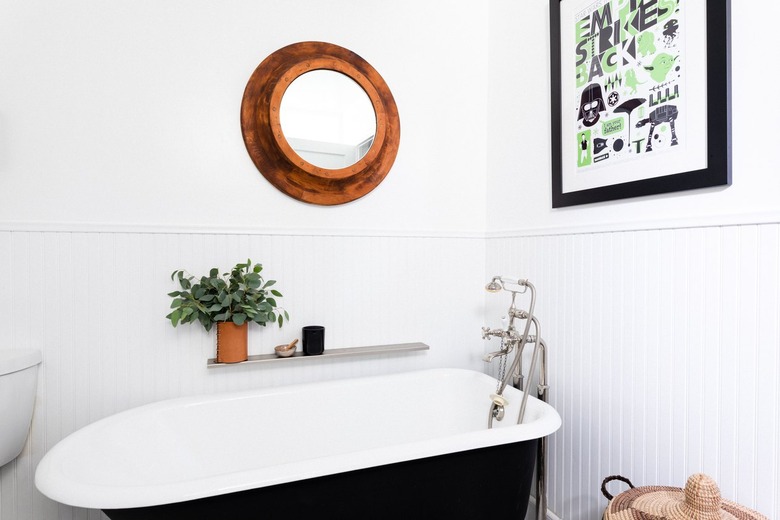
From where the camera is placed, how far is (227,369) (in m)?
1.70

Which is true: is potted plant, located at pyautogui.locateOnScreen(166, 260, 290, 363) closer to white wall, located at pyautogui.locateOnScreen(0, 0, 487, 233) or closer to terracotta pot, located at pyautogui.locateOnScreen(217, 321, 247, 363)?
terracotta pot, located at pyautogui.locateOnScreen(217, 321, 247, 363)

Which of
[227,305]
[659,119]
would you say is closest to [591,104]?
[659,119]

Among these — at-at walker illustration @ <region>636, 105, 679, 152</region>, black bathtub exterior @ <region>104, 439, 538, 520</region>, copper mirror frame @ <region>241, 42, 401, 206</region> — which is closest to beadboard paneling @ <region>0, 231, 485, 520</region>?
copper mirror frame @ <region>241, 42, 401, 206</region>

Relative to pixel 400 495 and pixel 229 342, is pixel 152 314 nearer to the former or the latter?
pixel 229 342

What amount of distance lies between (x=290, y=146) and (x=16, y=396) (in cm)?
124

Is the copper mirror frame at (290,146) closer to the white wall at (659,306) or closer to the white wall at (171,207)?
the white wall at (171,207)

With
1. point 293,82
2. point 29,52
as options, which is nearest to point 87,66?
point 29,52

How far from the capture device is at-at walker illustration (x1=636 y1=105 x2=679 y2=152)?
48.0 inches

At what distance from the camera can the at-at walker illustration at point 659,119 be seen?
1.22 m

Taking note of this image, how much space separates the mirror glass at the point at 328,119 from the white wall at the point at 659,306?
681mm

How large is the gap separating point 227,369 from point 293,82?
46.8 inches

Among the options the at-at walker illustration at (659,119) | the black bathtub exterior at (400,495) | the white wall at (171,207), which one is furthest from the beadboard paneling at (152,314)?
the at-at walker illustration at (659,119)

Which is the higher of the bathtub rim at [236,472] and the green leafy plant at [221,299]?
the green leafy plant at [221,299]

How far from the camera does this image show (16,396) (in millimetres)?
1355
